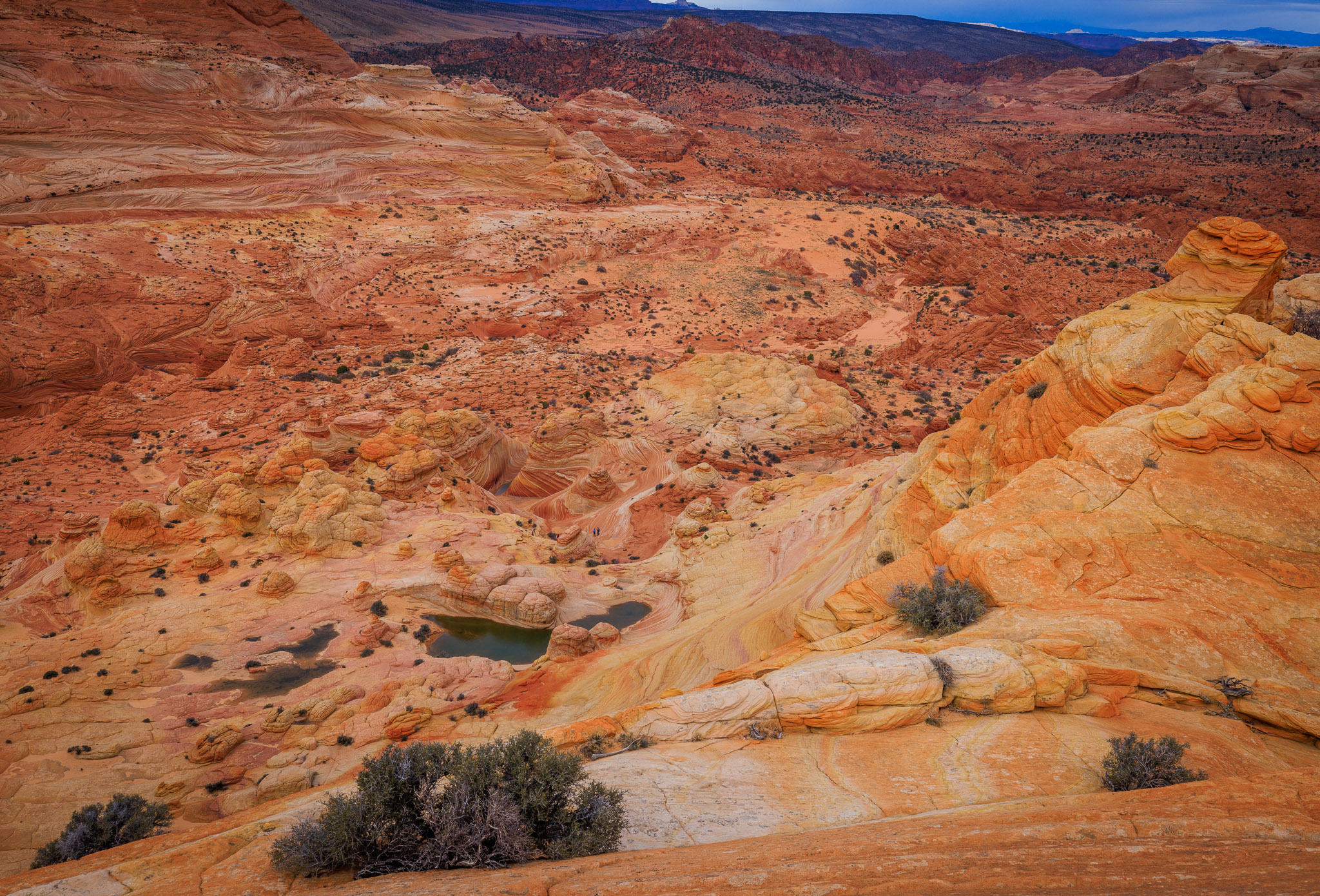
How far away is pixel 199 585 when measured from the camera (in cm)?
1761

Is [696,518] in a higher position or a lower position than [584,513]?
higher

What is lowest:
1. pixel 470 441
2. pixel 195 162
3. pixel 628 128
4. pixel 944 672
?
pixel 470 441


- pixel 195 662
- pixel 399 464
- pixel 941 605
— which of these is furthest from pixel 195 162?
pixel 941 605

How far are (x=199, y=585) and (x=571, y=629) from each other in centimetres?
1118

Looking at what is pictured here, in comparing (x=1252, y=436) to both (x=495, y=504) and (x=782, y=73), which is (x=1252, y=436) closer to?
(x=495, y=504)

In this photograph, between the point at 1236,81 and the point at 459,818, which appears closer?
the point at 459,818

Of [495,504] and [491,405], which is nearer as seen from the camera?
[495,504]

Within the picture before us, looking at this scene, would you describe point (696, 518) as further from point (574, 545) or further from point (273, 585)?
point (273, 585)

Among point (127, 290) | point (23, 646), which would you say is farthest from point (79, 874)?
point (127, 290)

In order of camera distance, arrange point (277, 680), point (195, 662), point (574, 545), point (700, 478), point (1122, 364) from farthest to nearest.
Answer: point (700, 478)
point (574, 545)
point (195, 662)
point (277, 680)
point (1122, 364)

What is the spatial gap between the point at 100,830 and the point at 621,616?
1285 cm

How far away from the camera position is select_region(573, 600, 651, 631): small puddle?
19.3m

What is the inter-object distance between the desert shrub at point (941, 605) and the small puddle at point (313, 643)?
1503 centimetres

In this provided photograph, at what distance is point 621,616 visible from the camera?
1973cm
